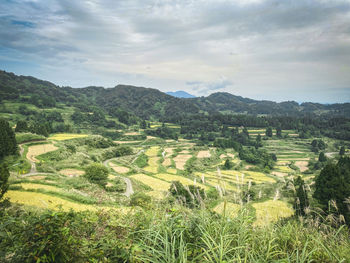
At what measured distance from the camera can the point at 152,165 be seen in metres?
52.0

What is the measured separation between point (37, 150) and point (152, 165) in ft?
87.4

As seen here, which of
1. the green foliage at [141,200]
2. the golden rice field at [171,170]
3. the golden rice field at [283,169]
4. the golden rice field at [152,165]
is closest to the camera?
the green foliage at [141,200]

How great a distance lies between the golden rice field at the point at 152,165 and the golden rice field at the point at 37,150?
71.5ft

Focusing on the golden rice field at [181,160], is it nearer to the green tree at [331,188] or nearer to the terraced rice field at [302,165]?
the green tree at [331,188]

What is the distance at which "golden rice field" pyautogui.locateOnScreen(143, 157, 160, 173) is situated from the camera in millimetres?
46688

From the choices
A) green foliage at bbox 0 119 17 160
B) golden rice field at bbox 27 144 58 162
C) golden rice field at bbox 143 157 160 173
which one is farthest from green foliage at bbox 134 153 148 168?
green foliage at bbox 0 119 17 160

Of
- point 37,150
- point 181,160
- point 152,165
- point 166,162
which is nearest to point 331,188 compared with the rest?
point 152,165

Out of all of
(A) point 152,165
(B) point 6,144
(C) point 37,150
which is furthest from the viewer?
(A) point 152,165

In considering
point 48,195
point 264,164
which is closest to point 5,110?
point 48,195

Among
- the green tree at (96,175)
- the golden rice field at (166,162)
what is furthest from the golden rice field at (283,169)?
the green tree at (96,175)

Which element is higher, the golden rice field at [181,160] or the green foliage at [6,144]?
the green foliage at [6,144]

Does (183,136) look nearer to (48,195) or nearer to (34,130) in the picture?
(34,130)

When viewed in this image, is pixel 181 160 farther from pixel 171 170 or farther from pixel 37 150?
pixel 37 150

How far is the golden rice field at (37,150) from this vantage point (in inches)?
1302
